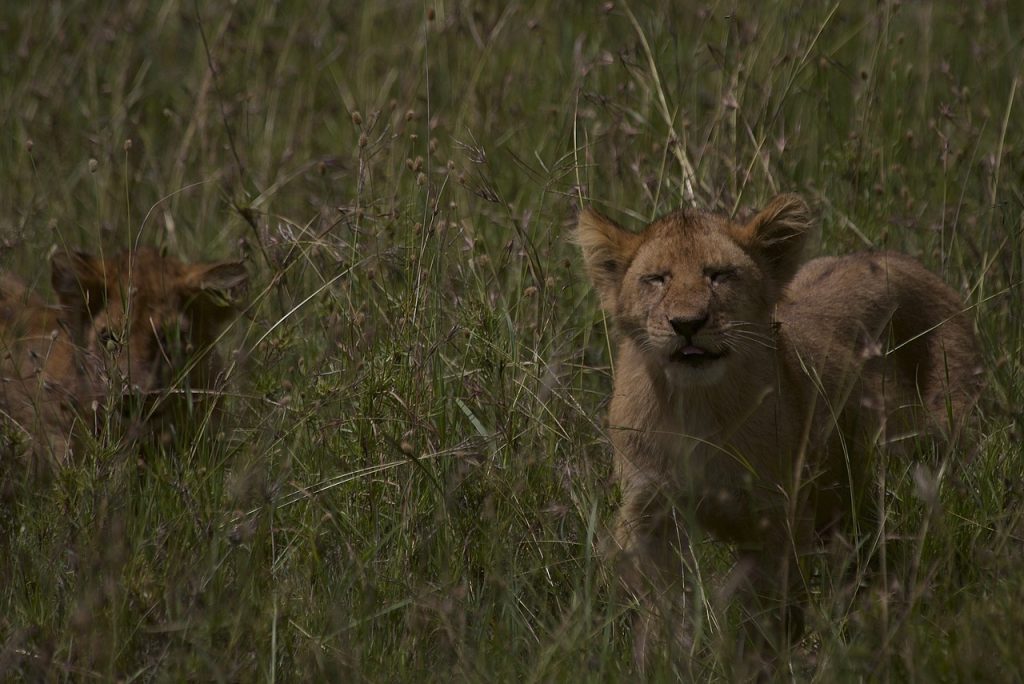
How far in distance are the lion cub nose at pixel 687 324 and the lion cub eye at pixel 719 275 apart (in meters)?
0.23

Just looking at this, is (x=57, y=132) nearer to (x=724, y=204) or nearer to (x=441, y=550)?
(x=724, y=204)

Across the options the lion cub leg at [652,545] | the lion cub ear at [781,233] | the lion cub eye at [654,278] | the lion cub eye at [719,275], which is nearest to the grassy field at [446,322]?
the lion cub leg at [652,545]

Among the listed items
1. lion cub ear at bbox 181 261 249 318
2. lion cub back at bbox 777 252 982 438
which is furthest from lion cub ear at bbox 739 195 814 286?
lion cub ear at bbox 181 261 249 318

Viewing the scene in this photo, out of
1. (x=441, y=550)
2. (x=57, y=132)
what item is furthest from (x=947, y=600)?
(x=57, y=132)

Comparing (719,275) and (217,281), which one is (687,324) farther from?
(217,281)

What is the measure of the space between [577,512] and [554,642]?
969mm

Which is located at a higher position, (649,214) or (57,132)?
(649,214)

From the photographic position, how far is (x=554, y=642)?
3564mm

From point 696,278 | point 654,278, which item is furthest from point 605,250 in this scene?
point 696,278

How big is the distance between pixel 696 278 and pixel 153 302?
2.25m

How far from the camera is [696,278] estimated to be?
457 cm

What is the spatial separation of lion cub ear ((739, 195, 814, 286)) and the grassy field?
2.29 ft

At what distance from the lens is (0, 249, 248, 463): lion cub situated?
5297mm

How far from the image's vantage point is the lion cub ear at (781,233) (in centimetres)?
483
